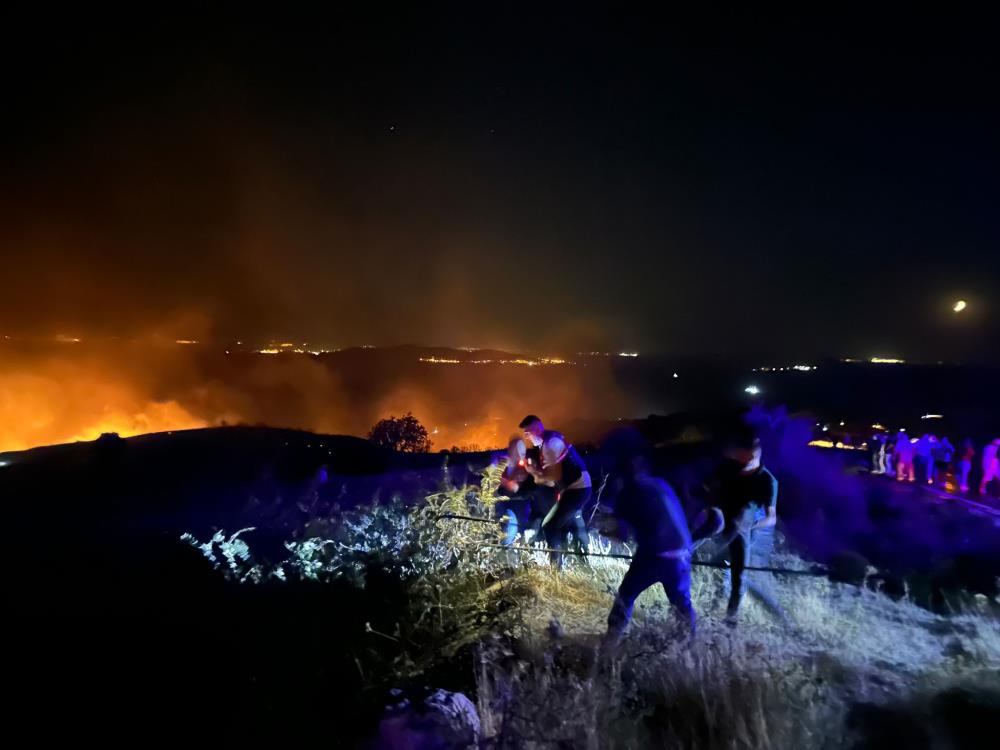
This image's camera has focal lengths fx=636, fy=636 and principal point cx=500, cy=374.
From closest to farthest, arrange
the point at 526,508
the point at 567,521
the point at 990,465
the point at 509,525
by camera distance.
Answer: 1. the point at 567,521
2. the point at 509,525
3. the point at 526,508
4. the point at 990,465

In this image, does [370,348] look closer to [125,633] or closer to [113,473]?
[113,473]

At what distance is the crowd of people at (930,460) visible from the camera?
1380cm

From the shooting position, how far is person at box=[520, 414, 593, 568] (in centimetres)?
682

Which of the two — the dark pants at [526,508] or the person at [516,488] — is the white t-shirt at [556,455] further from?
the person at [516,488]

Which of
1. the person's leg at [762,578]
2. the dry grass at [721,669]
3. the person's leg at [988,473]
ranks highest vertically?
the person's leg at [988,473]

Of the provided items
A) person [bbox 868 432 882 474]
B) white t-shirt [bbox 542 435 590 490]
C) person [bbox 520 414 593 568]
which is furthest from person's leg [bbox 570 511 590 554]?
person [bbox 868 432 882 474]

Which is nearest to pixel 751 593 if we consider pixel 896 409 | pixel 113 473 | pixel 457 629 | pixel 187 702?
pixel 457 629

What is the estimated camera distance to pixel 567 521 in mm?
6918

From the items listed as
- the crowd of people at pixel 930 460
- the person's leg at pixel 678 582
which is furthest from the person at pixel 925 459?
the person's leg at pixel 678 582

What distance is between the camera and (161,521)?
9828 millimetres

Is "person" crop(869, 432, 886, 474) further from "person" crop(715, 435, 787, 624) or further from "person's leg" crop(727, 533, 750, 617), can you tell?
"person's leg" crop(727, 533, 750, 617)

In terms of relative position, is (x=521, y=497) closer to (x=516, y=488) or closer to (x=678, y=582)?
(x=516, y=488)

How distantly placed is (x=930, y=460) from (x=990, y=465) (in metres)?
1.88

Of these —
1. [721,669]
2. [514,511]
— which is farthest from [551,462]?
[721,669]
